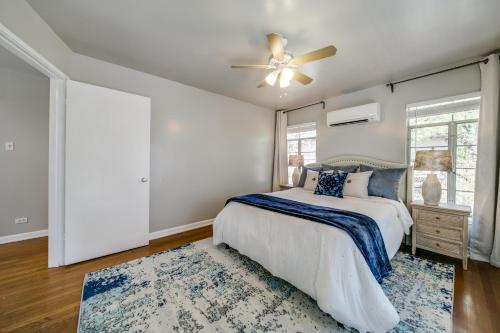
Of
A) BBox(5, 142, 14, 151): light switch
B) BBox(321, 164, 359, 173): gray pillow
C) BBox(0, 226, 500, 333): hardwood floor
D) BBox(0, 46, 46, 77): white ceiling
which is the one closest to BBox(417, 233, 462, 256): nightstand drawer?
BBox(0, 226, 500, 333): hardwood floor

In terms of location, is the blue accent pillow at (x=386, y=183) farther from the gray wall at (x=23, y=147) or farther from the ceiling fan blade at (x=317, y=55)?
the gray wall at (x=23, y=147)

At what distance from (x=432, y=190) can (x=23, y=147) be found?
5650 mm

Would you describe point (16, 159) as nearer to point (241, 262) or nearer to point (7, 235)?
point (7, 235)

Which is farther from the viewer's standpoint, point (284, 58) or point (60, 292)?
point (284, 58)

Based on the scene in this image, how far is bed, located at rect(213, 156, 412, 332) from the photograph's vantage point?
4.31 feet

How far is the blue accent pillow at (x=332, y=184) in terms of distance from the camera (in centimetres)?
281

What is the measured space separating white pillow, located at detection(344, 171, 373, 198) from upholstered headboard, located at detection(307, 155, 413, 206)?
16.2 inches

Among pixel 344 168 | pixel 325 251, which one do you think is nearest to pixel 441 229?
pixel 344 168

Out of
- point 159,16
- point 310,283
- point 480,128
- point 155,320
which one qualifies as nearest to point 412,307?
point 310,283

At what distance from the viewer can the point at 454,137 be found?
2574 millimetres

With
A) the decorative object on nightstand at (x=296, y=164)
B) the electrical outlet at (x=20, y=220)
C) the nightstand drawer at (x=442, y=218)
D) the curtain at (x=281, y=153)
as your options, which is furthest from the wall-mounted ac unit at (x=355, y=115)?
the electrical outlet at (x=20, y=220)

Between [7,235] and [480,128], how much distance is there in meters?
6.30

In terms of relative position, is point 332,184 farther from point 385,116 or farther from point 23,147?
point 23,147

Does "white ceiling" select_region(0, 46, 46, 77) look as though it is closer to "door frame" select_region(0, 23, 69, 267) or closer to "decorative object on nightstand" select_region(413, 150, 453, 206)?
"door frame" select_region(0, 23, 69, 267)
